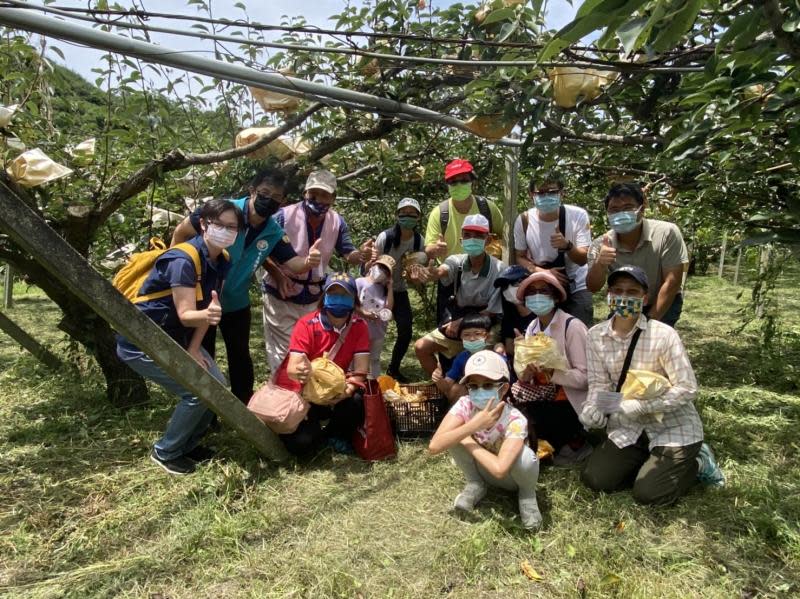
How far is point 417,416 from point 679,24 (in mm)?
3162

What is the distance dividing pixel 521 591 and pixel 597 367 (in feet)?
4.32

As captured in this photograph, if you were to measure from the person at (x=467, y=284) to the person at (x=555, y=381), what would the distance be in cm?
48

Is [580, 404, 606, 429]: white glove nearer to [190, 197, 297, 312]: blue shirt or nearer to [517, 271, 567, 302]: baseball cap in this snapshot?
[517, 271, 567, 302]: baseball cap

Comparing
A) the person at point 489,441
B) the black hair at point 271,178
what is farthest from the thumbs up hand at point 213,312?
the person at point 489,441

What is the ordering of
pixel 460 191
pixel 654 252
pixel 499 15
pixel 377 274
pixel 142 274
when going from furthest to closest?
pixel 377 274 < pixel 460 191 < pixel 654 252 < pixel 142 274 < pixel 499 15

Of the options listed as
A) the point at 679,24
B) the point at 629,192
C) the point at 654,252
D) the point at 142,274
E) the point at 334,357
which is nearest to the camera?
the point at 679,24

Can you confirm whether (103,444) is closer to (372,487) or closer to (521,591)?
(372,487)

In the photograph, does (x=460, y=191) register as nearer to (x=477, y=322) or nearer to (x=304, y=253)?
(x=477, y=322)

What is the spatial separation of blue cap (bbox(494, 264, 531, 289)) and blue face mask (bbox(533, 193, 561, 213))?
465 mm

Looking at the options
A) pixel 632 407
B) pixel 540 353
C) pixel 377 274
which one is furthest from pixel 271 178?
pixel 632 407

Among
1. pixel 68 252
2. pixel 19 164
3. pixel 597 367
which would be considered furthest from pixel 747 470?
pixel 19 164

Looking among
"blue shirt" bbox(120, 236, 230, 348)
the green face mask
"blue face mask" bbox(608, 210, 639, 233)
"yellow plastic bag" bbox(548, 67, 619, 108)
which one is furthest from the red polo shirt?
"yellow plastic bag" bbox(548, 67, 619, 108)

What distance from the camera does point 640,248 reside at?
11.4 feet

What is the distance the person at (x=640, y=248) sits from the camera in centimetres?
334
